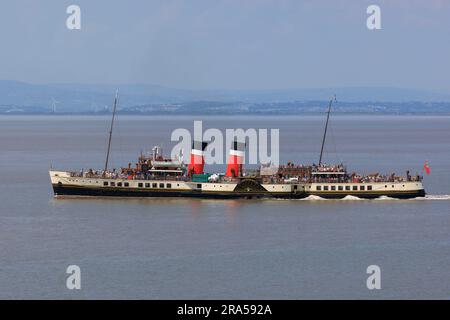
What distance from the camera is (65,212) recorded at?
75.0 m

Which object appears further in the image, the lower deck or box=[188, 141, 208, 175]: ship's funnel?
box=[188, 141, 208, 175]: ship's funnel

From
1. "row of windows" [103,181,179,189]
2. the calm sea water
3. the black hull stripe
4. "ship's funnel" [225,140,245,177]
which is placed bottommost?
the calm sea water

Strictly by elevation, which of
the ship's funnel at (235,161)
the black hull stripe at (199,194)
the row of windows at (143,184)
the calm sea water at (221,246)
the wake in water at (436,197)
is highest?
the ship's funnel at (235,161)

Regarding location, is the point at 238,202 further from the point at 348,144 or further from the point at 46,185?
the point at 348,144

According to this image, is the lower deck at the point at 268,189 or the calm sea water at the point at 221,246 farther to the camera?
the lower deck at the point at 268,189

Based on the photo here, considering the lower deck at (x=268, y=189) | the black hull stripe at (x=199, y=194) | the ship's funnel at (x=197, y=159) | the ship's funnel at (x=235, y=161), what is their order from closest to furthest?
the lower deck at (x=268, y=189)
the black hull stripe at (x=199, y=194)
the ship's funnel at (x=235, y=161)
the ship's funnel at (x=197, y=159)

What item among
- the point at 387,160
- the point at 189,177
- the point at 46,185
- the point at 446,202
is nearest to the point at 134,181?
the point at 189,177

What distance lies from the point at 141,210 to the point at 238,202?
25.5ft

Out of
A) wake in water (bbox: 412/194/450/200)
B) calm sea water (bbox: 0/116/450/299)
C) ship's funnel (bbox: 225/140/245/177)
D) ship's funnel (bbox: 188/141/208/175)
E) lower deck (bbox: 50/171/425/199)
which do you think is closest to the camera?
calm sea water (bbox: 0/116/450/299)

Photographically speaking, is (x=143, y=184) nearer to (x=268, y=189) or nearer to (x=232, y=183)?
(x=232, y=183)

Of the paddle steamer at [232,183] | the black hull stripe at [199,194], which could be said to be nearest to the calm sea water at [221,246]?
the black hull stripe at [199,194]

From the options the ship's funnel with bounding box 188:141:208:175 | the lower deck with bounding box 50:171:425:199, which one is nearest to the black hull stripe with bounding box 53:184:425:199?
the lower deck with bounding box 50:171:425:199

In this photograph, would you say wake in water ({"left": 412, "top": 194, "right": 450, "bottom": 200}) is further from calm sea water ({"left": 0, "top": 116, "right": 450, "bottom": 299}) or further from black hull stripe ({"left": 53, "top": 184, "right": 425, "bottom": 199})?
black hull stripe ({"left": 53, "top": 184, "right": 425, "bottom": 199})

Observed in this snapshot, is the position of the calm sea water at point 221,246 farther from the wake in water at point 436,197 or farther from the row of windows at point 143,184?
the row of windows at point 143,184
